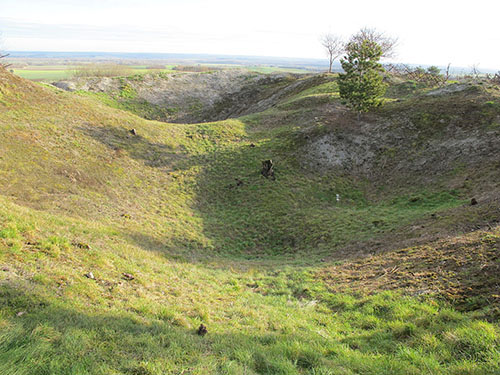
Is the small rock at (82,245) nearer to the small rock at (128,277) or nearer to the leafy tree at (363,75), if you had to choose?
the small rock at (128,277)

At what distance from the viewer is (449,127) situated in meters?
24.5

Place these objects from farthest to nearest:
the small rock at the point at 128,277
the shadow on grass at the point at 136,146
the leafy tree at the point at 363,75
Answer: the leafy tree at the point at 363,75, the shadow on grass at the point at 136,146, the small rock at the point at 128,277

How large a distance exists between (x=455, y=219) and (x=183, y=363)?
45.7ft

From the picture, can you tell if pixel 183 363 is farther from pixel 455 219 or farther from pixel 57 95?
pixel 57 95

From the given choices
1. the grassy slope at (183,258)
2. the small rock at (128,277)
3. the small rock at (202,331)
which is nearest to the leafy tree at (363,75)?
the grassy slope at (183,258)

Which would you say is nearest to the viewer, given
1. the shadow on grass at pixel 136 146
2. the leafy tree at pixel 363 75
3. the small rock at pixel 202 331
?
the small rock at pixel 202 331

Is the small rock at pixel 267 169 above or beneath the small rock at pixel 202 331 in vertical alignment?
beneath

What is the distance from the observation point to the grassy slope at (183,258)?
4836mm

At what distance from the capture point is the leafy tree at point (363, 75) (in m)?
26.5

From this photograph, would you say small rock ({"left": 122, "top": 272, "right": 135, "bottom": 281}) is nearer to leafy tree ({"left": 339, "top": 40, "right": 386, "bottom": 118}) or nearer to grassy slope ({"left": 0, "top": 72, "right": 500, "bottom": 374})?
grassy slope ({"left": 0, "top": 72, "right": 500, "bottom": 374})

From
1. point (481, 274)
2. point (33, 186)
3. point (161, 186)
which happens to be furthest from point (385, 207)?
point (33, 186)

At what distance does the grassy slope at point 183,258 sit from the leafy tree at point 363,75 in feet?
27.6

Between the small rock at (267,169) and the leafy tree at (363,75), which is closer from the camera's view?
the small rock at (267,169)

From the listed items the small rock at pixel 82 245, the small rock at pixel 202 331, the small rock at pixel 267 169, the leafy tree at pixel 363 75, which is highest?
the leafy tree at pixel 363 75
